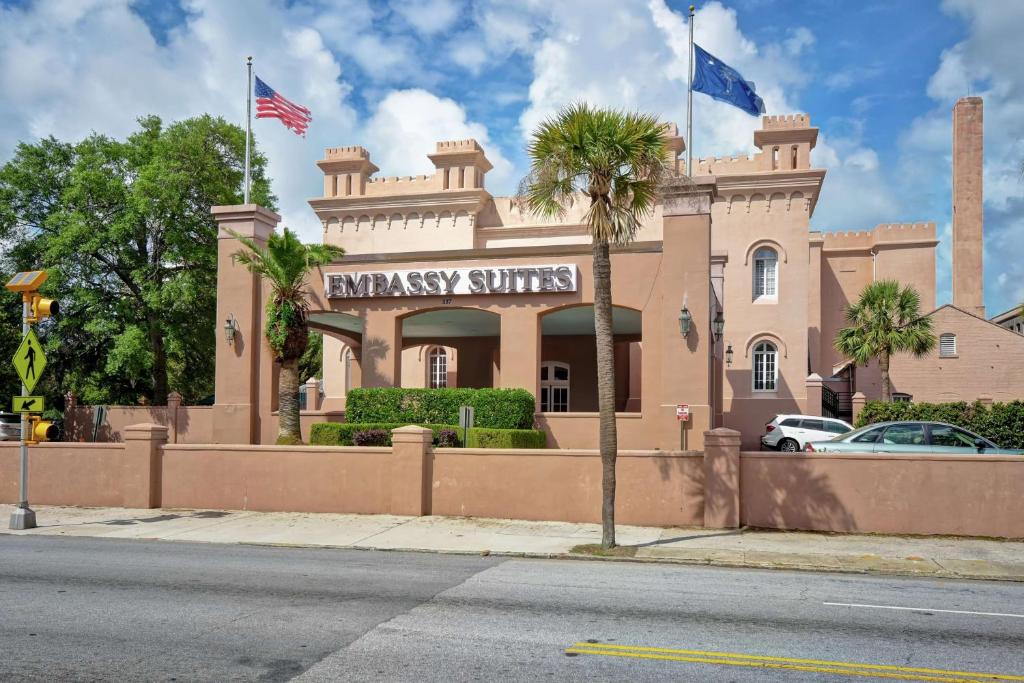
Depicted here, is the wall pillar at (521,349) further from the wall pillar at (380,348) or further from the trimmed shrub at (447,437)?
the wall pillar at (380,348)

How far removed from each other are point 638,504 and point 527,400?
6440 mm

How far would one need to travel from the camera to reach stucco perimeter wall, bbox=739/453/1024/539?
44.6ft

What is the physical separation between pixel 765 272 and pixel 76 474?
27.7 m

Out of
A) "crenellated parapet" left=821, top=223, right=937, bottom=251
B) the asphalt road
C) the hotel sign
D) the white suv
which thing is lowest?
the asphalt road

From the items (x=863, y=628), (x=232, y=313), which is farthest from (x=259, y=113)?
(x=863, y=628)

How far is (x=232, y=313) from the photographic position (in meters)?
22.7

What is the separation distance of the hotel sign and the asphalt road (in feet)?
36.8

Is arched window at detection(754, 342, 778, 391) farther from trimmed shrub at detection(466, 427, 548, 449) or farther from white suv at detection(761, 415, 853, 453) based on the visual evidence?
trimmed shrub at detection(466, 427, 548, 449)

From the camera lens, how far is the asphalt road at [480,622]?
632 centimetres

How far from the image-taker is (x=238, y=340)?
74.2 feet

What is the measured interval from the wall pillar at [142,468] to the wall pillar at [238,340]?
5.32 m

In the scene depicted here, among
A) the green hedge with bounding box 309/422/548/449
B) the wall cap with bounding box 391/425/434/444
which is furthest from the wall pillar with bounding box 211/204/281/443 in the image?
the wall cap with bounding box 391/425/434/444

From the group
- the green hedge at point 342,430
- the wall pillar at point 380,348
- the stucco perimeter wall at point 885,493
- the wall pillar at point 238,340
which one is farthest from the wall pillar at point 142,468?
the stucco perimeter wall at point 885,493

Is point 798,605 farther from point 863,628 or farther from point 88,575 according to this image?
point 88,575
